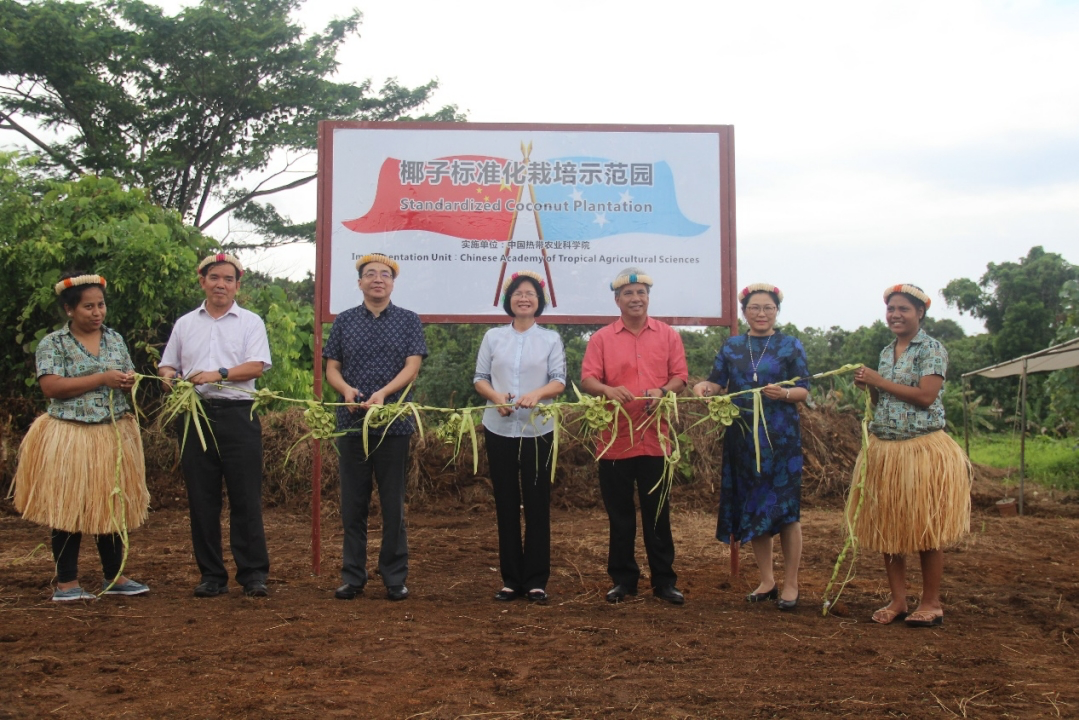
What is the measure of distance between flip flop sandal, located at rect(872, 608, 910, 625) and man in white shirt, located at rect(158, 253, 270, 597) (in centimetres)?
291

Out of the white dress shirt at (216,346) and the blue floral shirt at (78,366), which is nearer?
the blue floral shirt at (78,366)

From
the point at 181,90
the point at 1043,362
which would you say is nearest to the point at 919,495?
the point at 1043,362

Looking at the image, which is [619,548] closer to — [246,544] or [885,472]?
[885,472]

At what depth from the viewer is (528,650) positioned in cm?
385

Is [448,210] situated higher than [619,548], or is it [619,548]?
[448,210]

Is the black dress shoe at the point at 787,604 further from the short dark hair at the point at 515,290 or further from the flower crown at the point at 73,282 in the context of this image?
the flower crown at the point at 73,282

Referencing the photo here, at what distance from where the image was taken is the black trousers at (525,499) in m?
4.84

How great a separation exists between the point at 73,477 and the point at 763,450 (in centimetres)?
330

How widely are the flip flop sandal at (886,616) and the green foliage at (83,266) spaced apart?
604 centimetres

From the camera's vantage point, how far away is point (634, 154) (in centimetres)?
595

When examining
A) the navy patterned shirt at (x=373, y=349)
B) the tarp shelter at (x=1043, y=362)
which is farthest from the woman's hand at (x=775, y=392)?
the tarp shelter at (x=1043, y=362)

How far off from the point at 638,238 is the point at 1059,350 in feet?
17.8

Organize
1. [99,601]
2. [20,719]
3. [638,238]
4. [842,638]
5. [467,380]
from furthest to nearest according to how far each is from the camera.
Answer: [467,380] < [638,238] < [99,601] < [842,638] < [20,719]

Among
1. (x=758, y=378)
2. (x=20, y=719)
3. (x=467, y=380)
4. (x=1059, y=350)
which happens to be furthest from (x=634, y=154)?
(x=467, y=380)
